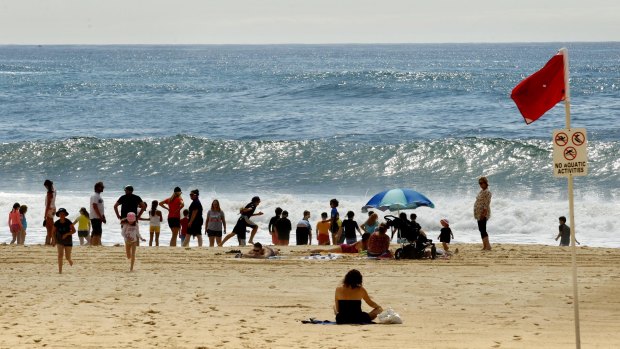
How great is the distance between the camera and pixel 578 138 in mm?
8820

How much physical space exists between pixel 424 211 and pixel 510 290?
40.1ft

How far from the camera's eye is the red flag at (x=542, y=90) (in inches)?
370

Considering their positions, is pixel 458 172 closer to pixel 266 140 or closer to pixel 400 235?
pixel 266 140

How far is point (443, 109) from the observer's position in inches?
1970

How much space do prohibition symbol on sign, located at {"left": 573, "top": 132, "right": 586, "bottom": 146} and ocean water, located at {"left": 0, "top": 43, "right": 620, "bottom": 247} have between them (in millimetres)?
13225

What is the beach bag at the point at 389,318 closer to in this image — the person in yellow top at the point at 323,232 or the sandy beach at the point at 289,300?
the sandy beach at the point at 289,300

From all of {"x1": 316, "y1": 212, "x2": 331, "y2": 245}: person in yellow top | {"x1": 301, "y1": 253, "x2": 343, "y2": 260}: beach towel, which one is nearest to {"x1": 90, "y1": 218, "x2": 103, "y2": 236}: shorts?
{"x1": 316, "y1": 212, "x2": 331, "y2": 245}: person in yellow top

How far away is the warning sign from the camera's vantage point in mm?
8812

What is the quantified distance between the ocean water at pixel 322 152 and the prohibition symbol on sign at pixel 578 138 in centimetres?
1322

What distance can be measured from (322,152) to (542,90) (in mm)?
28295

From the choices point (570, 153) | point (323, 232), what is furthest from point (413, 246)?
point (570, 153)

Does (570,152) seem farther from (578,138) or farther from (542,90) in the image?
(542,90)

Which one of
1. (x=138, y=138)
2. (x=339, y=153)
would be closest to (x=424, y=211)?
(x=339, y=153)

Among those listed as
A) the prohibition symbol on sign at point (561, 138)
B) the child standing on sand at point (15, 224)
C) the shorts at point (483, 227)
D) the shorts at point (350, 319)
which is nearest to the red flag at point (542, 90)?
the prohibition symbol on sign at point (561, 138)
